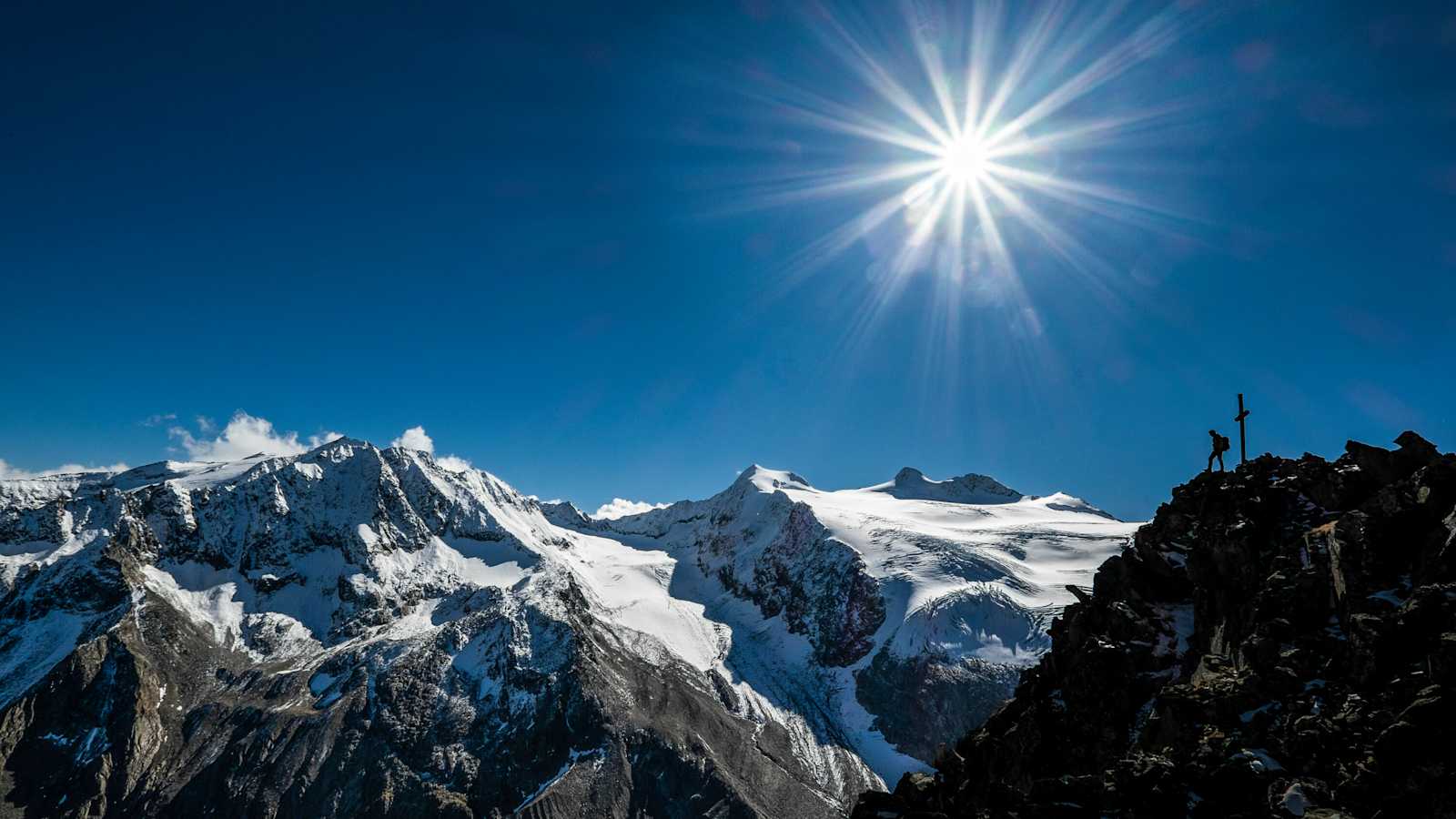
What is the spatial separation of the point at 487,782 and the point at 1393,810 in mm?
163055

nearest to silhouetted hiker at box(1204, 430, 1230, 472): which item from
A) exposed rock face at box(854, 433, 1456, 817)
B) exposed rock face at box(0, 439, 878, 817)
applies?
exposed rock face at box(854, 433, 1456, 817)

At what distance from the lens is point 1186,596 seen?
28031mm

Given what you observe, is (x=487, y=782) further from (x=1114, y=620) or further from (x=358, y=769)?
(x=1114, y=620)

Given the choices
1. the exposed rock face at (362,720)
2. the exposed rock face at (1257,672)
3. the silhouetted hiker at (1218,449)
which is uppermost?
the silhouetted hiker at (1218,449)

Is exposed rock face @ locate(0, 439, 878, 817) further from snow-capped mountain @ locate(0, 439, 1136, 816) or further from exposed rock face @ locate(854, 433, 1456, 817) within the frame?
exposed rock face @ locate(854, 433, 1456, 817)

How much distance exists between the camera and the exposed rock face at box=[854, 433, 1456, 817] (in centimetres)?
1439

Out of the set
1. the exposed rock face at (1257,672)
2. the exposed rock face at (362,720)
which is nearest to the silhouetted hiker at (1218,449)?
the exposed rock face at (1257,672)

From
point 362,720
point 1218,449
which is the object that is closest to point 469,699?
point 362,720

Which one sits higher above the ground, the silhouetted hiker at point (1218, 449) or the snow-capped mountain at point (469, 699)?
the silhouetted hiker at point (1218, 449)

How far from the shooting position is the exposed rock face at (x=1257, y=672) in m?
14.4

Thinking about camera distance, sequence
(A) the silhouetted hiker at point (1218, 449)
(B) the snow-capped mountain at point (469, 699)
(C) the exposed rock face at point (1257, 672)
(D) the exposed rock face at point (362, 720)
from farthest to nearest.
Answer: (B) the snow-capped mountain at point (469, 699), (D) the exposed rock face at point (362, 720), (A) the silhouetted hiker at point (1218, 449), (C) the exposed rock face at point (1257, 672)

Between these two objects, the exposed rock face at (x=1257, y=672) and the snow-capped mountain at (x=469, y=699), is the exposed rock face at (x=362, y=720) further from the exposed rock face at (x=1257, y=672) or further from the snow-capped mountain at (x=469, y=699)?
the exposed rock face at (x=1257, y=672)

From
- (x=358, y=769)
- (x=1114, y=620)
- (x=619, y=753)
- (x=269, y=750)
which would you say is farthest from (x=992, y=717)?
(x=269, y=750)

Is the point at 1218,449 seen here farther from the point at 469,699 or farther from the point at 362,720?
the point at 362,720
